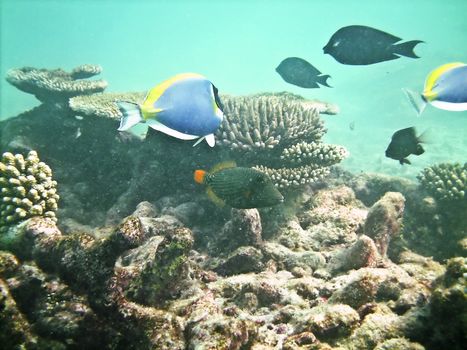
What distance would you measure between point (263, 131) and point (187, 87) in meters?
3.42

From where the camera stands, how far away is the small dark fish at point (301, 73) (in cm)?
539

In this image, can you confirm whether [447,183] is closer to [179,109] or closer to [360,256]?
[360,256]

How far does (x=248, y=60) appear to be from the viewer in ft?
449

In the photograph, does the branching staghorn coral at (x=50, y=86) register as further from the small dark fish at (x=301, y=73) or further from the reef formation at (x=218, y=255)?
the small dark fish at (x=301, y=73)

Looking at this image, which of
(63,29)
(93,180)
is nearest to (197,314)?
(93,180)

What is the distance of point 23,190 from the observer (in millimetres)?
3656

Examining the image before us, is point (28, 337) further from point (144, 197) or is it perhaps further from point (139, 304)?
point (144, 197)


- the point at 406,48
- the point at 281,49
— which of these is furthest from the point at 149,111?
the point at 281,49

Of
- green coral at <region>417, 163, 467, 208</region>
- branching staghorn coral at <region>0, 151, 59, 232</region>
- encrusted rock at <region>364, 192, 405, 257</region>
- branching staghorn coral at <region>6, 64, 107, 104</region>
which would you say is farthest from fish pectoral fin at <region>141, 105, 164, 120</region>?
branching staghorn coral at <region>6, 64, 107, 104</region>

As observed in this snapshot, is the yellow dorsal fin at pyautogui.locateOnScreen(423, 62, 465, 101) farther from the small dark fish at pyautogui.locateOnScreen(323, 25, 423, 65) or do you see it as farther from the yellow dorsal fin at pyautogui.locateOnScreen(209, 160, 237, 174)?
the yellow dorsal fin at pyautogui.locateOnScreen(209, 160, 237, 174)

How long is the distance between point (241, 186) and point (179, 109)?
54.0 inches

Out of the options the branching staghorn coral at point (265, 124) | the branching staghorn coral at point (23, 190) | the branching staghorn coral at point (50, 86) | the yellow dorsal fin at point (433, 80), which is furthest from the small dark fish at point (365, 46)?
the branching staghorn coral at point (50, 86)

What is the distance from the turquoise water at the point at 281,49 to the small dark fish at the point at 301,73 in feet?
6.80

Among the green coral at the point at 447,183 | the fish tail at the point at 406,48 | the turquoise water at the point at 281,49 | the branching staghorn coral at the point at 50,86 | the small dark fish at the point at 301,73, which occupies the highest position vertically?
the turquoise water at the point at 281,49
